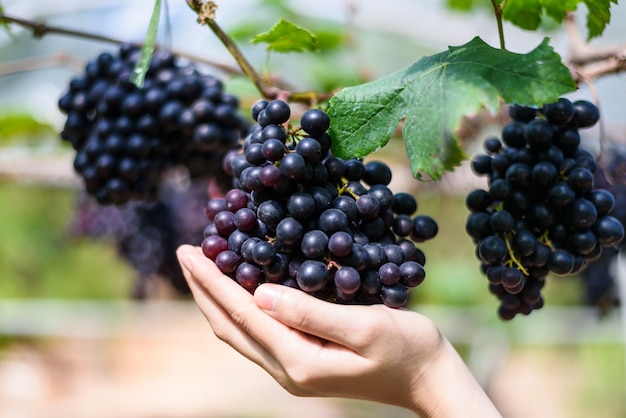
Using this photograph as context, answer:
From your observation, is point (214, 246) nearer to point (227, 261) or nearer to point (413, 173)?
point (227, 261)

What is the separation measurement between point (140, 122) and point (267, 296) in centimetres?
58

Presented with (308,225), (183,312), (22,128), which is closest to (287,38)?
(308,225)

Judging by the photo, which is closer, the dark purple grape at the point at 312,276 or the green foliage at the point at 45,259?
the dark purple grape at the point at 312,276

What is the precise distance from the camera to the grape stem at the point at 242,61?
0.85m

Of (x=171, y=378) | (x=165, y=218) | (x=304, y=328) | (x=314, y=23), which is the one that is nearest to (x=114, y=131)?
(x=304, y=328)

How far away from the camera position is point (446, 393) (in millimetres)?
824

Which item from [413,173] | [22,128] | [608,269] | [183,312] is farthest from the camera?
[183,312]

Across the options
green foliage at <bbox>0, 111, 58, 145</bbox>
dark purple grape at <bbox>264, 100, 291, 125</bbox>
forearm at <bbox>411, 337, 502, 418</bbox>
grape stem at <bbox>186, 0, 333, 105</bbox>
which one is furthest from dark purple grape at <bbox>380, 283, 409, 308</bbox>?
green foliage at <bbox>0, 111, 58, 145</bbox>

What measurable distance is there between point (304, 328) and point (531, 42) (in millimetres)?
3173

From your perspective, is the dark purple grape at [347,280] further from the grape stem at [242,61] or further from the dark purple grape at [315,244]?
the grape stem at [242,61]

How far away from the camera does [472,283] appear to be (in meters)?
5.48

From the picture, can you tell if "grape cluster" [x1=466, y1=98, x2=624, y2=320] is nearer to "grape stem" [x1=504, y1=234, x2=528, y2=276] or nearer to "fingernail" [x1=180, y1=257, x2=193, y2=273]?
"grape stem" [x1=504, y1=234, x2=528, y2=276]

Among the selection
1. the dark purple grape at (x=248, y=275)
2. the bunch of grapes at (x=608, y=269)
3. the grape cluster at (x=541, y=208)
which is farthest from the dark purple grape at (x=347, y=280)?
the bunch of grapes at (x=608, y=269)

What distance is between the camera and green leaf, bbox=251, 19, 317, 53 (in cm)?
88
